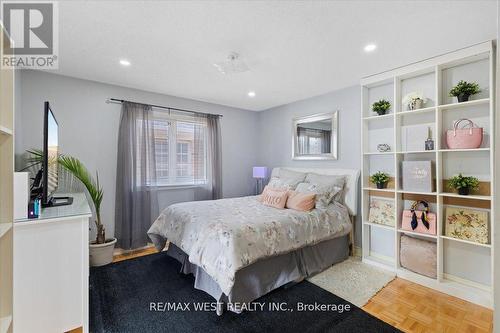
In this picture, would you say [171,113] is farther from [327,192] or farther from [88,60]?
[327,192]

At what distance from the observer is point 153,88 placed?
350 centimetres

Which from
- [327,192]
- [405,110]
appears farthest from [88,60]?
[405,110]

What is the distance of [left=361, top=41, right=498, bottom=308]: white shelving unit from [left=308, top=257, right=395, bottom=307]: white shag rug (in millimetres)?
198

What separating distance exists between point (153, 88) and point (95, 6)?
187cm

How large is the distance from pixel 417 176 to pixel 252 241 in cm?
201

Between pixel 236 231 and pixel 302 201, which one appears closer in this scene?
pixel 236 231

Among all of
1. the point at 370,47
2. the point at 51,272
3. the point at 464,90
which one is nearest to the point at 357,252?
the point at 464,90

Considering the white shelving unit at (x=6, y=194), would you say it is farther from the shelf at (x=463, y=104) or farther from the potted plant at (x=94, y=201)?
the shelf at (x=463, y=104)

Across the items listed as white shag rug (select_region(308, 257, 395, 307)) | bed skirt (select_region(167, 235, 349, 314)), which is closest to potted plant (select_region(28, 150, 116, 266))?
bed skirt (select_region(167, 235, 349, 314))

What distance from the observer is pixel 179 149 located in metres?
3.99

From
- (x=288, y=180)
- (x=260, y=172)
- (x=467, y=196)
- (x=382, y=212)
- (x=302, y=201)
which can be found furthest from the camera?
(x=260, y=172)

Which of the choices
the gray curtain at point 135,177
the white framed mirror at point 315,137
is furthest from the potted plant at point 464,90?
the gray curtain at point 135,177

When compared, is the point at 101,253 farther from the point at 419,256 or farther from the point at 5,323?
the point at 419,256

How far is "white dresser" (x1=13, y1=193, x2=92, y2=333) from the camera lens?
1463 millimetres
